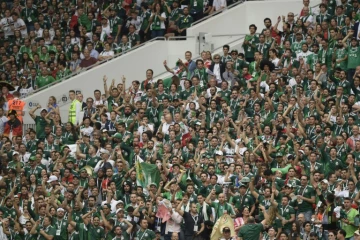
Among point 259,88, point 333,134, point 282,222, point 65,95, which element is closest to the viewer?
point 282,222

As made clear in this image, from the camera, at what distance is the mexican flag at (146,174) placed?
3072 centimetres

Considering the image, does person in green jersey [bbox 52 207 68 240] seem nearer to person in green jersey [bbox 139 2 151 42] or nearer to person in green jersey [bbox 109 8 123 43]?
person in green jersey [bbox 109 8 123 43]

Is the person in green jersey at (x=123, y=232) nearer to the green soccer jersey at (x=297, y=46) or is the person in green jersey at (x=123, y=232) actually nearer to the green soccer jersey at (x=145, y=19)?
the green soccer jersey at (x=297, y=46)

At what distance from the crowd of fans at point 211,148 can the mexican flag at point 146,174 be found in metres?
0.03

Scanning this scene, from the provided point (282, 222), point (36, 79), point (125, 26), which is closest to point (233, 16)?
point (125, 26)

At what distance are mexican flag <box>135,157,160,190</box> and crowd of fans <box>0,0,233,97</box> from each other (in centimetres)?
668

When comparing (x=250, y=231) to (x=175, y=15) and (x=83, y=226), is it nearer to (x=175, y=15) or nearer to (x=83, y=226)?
(x=83, y=226)

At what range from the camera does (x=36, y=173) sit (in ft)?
105

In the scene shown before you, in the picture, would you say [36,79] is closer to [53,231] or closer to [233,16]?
[233,16]

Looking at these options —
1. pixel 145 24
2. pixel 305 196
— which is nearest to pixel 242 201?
pixel 305 196

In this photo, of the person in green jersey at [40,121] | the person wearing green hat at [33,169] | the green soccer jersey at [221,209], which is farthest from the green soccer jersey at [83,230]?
the person in green jersey at [40,121]

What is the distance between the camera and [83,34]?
3838cm

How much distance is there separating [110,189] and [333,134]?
4665 mm

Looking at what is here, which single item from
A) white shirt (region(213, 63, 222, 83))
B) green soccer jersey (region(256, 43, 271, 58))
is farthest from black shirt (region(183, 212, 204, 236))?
green soccer jersey (region(256, 43, 271, 58))
